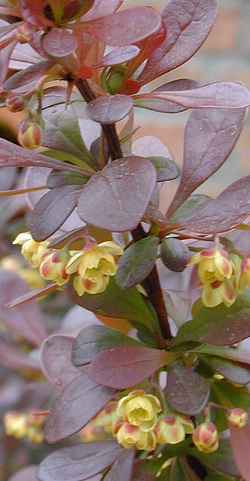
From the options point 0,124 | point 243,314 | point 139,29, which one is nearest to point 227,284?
point 243,314

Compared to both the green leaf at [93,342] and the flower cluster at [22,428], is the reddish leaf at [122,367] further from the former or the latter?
the flower cluster at [22,428]

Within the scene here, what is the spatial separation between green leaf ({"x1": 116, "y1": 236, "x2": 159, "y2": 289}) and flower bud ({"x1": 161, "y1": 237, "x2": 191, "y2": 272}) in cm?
1

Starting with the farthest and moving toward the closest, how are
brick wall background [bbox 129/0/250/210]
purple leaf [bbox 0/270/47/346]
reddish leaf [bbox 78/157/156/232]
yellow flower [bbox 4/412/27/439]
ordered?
brick wall background [bbox 129/0/250/210] → yellow flower [bbox 4/412/27/439] → purple leaf [bbox 0/270/47/346] → reddish leaf [bbox 78/157/156/232]

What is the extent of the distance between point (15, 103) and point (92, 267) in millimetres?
104

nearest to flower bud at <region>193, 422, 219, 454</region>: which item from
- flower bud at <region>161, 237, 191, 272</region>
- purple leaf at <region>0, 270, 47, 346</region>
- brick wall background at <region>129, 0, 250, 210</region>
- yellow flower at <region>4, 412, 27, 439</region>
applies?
flower bud at <region>161, 237, 191, 272</region>

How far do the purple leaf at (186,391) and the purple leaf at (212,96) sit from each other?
0.18 m

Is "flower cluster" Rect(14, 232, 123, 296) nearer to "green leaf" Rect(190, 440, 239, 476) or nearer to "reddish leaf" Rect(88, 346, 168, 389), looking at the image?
"reddish leaf" Rect(88, 346, 168, 389)

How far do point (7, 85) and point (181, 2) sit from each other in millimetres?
121

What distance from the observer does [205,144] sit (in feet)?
1.79

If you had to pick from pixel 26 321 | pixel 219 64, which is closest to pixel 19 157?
pixel 26 321

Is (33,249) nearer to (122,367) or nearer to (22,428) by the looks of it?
(122,367)

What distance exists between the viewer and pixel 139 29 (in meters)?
0.44

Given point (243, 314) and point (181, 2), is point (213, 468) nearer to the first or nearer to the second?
point (243, 314)

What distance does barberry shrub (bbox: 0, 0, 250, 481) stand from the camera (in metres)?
0.46
